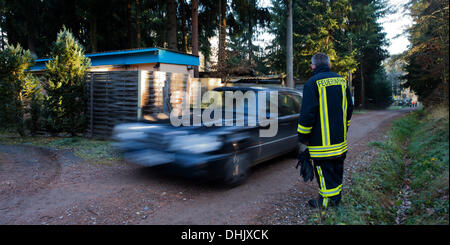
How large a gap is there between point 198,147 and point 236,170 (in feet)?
2.53

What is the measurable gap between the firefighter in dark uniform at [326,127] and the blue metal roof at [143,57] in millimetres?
11210

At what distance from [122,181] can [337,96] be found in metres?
3.63

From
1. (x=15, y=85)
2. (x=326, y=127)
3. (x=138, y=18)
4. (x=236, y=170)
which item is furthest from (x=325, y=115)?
(x=138, y=18)

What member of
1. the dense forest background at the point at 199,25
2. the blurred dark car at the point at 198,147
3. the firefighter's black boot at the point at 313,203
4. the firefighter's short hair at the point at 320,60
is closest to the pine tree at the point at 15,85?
the blurred dark car at the point at 198,147

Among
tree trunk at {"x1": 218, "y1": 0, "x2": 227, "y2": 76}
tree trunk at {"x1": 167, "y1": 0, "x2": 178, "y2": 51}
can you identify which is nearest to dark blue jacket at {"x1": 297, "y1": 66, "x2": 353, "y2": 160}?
tree trunk at {"x1": 167, "y1": 0, "x2": 178, "y2": 51}

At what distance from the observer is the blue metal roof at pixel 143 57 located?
45.0 ft

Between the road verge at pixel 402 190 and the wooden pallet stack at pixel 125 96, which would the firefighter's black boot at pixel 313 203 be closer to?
the road verge at pixel 402 190

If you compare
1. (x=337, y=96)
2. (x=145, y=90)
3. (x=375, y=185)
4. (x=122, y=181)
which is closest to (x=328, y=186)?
(x=337, y=96)

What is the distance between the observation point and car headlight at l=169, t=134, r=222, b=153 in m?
4.17

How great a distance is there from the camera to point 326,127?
347 centimetres

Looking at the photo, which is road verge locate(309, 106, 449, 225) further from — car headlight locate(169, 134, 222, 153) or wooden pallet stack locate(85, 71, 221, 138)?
wooden pallet stack locate(85, 71, 221, 138)

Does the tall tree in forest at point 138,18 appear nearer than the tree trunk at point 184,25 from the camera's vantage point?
No

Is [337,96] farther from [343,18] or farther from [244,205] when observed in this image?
[343,18]

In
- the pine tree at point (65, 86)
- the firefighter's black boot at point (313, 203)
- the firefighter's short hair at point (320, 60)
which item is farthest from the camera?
the pine tree at point (65, 86)
